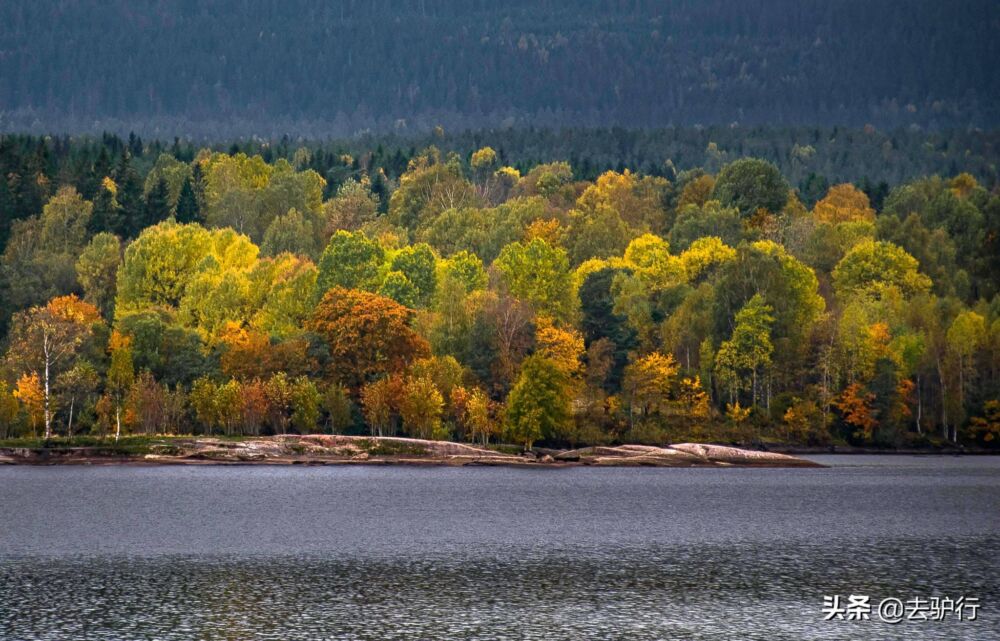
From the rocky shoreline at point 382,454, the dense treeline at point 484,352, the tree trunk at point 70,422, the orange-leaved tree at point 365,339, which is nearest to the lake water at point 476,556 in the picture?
the rocky shoreline at point 382,454

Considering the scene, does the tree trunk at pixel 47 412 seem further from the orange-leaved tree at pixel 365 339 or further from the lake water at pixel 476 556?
the orange-leaved tree at pixel 365 339

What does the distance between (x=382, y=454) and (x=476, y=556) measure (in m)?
72.5

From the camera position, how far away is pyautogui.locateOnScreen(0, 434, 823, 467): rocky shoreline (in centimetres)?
13925

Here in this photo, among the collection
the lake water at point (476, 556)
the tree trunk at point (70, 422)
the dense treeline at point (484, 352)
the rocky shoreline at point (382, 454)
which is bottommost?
the lake water at point (476, 556)

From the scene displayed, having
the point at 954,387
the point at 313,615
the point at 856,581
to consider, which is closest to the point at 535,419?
the point at 954,387

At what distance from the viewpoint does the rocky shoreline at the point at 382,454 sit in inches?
5482

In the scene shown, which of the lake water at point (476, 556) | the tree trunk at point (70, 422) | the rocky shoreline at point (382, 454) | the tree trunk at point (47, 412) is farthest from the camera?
the tree trunk at point (70, 422)

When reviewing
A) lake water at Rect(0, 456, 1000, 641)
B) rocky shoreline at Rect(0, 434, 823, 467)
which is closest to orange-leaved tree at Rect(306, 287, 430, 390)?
rocky shoreline at Rect(0, 434, 823, 467)

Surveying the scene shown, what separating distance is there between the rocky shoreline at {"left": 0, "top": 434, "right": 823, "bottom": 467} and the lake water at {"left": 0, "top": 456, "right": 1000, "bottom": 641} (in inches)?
578

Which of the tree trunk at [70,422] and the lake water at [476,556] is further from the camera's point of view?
the tree trunk at [70,422]

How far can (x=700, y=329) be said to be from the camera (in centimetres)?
17050

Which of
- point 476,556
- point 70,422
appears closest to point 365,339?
point 70,422

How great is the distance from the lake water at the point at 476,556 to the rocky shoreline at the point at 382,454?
14.7m

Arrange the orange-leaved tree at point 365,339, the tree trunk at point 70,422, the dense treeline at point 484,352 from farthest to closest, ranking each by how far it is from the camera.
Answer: the orange-leaved tree at point 365,339 < the dense treeline at point 484,352 < the tree trunk at point 70,422
